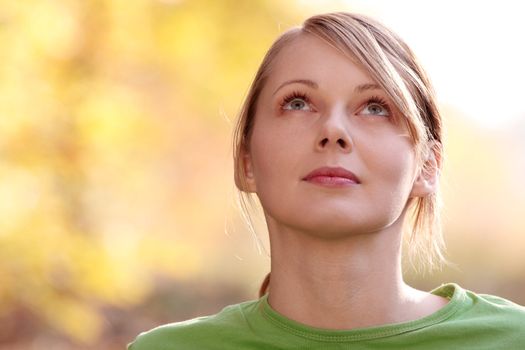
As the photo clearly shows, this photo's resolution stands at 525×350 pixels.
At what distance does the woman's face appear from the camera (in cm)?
208

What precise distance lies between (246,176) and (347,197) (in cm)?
38

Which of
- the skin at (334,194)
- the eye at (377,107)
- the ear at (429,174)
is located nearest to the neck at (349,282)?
the skin at (334,194)

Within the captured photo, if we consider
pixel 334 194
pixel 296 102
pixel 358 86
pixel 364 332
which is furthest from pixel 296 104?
pixel 364 332

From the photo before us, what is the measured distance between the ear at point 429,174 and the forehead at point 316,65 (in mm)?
254

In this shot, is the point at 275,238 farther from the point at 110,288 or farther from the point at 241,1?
the point at 241,1

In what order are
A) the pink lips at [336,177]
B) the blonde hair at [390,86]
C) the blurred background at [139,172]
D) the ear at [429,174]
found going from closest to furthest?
the pink lips at [336,177] → the blonde hair at [390,86] → the ear at [429,174] → the blurred background at [139,172]

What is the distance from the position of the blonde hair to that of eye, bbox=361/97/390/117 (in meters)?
0.02

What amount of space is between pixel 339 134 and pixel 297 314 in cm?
41

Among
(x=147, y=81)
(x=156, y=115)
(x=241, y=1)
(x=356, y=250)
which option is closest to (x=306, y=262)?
(x=356, y=250)

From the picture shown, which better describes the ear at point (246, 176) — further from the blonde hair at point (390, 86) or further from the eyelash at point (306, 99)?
the eyelash at point (306, 99)

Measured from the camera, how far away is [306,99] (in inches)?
86.4

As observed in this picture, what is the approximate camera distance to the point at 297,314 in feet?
7.32

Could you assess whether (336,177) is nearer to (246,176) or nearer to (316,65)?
(316,65)

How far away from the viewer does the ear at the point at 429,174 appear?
2289 millimetres
